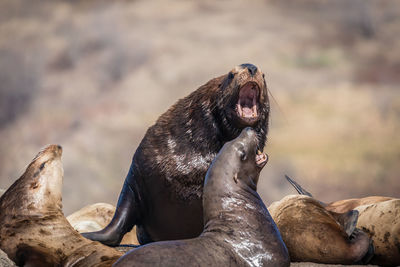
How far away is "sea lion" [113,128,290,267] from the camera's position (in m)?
3.96

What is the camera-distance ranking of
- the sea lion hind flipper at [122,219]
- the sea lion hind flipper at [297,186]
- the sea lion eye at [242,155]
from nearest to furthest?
the sea lion eye at [242,155] < the sea lion hind flipper at [122,219] < the sea lion hind flipper at [297,186]

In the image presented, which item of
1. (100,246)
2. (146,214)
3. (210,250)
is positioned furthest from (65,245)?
(210,250)

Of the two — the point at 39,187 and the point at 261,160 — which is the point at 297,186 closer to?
the point at 261,160

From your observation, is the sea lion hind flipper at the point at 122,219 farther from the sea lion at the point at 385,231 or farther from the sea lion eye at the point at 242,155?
the sea lion at the point at 385,231

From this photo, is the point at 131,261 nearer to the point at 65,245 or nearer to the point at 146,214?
the point at 65,245

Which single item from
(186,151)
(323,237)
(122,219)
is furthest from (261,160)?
(122,219)

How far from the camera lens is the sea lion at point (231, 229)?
156 inches

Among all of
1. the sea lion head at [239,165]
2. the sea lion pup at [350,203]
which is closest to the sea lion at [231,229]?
the sea lion head at [239,165]

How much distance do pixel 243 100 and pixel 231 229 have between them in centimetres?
209

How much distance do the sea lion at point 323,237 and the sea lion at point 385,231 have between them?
0.42 feet

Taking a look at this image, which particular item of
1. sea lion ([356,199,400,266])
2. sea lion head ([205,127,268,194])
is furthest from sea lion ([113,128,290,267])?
sea lion ([356,199,400,266])

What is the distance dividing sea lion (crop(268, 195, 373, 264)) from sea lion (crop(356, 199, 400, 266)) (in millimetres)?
127

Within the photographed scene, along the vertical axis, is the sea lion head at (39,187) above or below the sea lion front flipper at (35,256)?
above

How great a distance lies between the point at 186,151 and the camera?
6.15 meters
